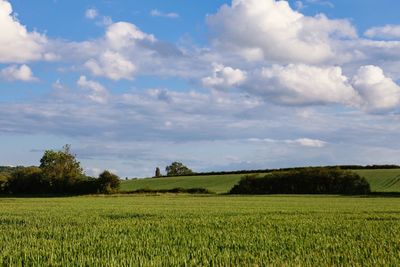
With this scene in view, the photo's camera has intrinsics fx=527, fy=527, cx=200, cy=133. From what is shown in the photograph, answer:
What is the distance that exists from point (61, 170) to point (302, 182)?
61433 millimetres

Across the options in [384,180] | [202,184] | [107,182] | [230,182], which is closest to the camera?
[107,182]

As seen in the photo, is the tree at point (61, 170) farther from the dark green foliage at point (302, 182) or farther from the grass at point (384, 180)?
the grass at point (384, 180)

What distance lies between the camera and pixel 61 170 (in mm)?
132125

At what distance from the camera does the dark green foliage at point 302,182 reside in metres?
102

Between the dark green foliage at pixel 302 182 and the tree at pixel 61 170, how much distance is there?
34.6 m

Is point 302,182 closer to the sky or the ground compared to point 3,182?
closer to the ground

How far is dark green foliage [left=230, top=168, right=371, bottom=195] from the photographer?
102438 millimetres

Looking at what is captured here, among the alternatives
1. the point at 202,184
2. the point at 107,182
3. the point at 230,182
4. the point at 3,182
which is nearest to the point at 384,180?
the point at 230,182

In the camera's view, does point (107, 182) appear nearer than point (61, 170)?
Yes

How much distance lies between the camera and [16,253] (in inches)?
450

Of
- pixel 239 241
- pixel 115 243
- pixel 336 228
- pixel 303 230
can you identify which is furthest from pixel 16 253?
pixel 336 228

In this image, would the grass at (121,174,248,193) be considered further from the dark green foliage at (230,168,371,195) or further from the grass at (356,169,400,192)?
the grass at (356,169,400,192)

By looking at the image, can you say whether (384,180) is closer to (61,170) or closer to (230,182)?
(230,182)

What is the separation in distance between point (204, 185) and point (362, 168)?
144 ft
